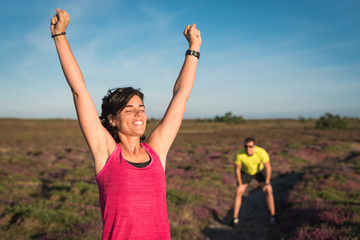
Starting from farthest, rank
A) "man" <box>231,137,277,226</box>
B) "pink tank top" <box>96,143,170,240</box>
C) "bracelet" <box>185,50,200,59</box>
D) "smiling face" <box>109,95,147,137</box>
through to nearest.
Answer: "man" <box>231,137,277,226</box>, "bracelet" <box>185,50,200,59</box>, "smiling face" <box>109,95,147,137</box>, "pink tank top" <box>96,143,170,240</box>

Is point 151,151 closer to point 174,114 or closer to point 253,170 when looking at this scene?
point 174,114

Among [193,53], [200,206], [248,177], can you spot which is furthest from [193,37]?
[200,206]

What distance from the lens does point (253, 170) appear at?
7.76 metres

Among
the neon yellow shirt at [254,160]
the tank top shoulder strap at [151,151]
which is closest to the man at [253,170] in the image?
the neon yellow shirt at [254,160]

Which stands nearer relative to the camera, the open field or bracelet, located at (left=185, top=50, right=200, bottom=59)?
bracelet, located at (left=185, top=50, right=200, bottom=59)

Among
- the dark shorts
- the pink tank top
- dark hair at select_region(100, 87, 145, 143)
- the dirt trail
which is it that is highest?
dark hair at select_region(100, 87, 145, 143)

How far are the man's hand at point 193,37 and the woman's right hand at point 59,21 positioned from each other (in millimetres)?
958

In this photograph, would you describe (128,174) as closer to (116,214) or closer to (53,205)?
(116,214)

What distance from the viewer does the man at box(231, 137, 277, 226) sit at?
760 cm

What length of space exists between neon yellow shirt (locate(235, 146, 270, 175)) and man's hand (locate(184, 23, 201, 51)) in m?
6.06

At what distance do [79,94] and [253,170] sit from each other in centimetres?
691

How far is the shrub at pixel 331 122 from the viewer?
47469 millimetres

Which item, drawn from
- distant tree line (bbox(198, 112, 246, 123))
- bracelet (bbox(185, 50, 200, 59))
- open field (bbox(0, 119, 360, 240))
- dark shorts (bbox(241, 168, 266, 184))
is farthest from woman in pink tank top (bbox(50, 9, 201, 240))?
distant tree line (bbox(198, 112, 246, 123))

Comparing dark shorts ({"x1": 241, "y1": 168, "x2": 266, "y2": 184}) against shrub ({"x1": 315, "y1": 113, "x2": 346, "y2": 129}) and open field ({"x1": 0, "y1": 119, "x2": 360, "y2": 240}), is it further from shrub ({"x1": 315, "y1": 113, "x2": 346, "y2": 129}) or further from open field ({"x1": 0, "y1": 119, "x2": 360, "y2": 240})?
shrub ({"x1": 315, "y1": 113, "x2": 346, "y2": 129})
